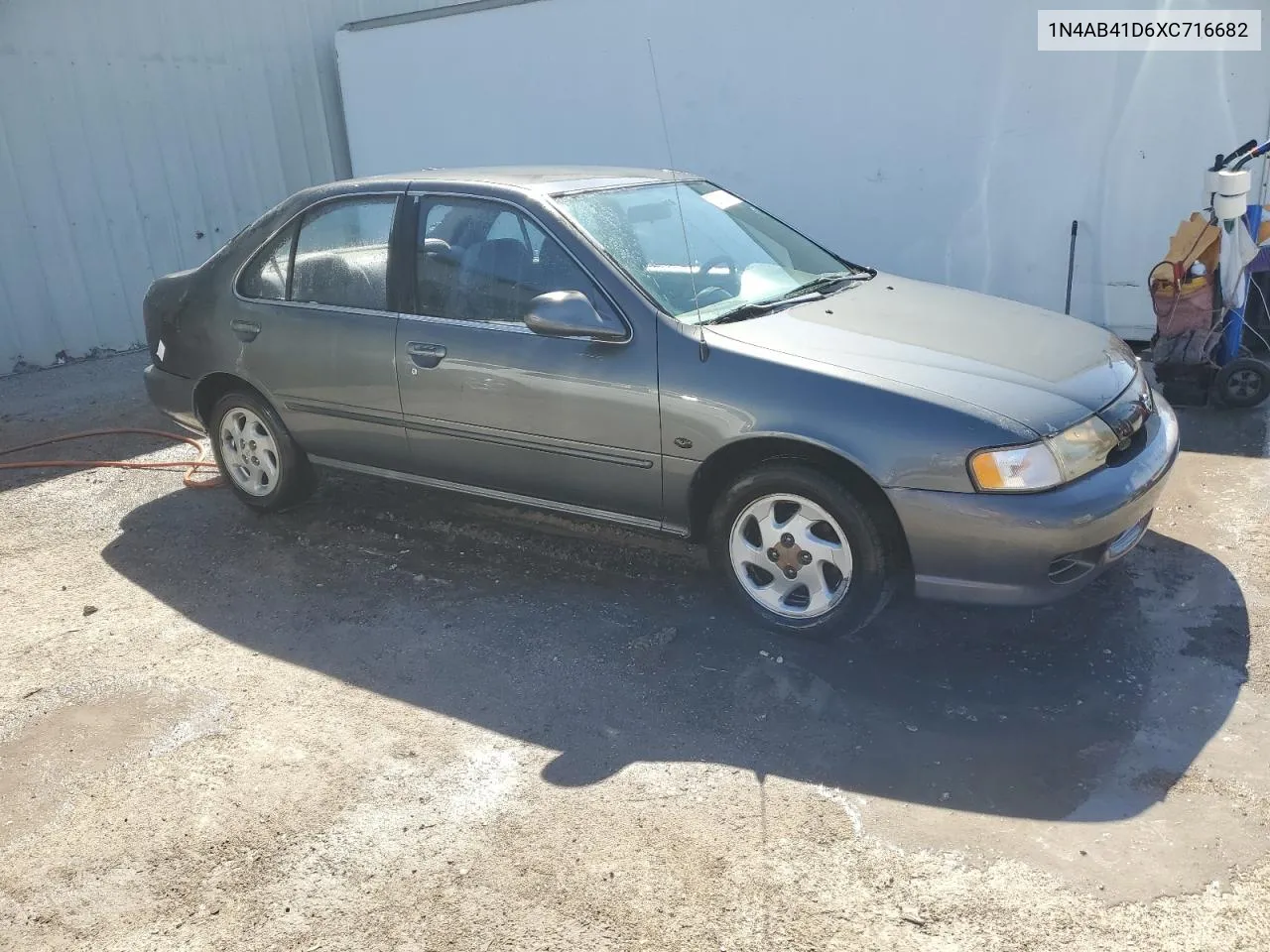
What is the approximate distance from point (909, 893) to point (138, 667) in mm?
2876

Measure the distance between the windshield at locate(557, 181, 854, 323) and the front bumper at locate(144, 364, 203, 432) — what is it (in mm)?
2352

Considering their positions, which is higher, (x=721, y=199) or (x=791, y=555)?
(x=721, y=199)

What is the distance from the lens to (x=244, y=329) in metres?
4.76

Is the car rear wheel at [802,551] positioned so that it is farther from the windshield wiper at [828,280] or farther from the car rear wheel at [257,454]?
the car rear wheel at [257,454]

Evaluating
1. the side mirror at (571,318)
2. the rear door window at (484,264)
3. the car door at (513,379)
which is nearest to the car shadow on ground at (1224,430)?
the car door at (513,379)

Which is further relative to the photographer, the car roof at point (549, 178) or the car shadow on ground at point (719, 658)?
the car roof at point (549, 178)

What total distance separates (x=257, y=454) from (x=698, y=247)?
8.03 ft

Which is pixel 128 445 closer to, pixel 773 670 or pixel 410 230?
pixel 410 230

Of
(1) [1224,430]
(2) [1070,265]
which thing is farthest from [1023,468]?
(2) [1070,265]

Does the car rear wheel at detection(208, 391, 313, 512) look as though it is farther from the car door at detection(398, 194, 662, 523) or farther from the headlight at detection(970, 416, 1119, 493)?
the headlight at detection(970, 416, 1119, 493)

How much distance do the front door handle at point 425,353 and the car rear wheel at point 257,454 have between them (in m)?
1.02

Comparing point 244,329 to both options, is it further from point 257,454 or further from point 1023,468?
point 1023,468

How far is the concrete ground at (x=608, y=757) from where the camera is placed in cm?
249

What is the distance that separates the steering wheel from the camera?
3.91 metres
